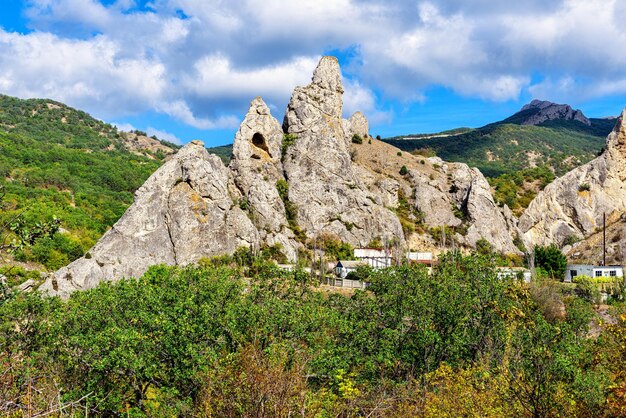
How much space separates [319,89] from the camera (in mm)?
96625

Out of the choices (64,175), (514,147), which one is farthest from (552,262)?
(514,147)

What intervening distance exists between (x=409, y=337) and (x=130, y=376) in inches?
581

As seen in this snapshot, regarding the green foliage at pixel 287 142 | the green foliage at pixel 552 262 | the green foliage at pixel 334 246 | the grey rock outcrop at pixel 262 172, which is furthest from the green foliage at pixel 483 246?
the green foliage at pixel 287 142

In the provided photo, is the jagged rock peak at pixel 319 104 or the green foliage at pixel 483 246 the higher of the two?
the jagged rock peak at pixel 319 104

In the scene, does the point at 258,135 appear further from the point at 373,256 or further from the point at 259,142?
the point at 373,256

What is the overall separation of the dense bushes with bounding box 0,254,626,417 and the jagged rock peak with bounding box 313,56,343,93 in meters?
69.2

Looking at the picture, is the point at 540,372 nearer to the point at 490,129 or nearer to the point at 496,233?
the point at 496,233

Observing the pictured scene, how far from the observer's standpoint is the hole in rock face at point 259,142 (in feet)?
284

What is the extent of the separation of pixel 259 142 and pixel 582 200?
60537 millimetres

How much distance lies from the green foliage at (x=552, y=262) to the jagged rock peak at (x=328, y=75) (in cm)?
4652

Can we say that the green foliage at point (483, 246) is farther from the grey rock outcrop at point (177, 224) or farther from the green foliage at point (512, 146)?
the green foliage at point (512, 146)

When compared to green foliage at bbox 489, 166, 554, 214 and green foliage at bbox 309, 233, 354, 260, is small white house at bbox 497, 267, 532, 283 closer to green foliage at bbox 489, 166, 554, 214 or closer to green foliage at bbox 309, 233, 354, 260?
green foliage at bbox 309, 233, 354, 260

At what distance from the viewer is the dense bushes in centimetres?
1686

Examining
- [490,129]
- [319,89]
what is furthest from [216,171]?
Answer: [490,129]
